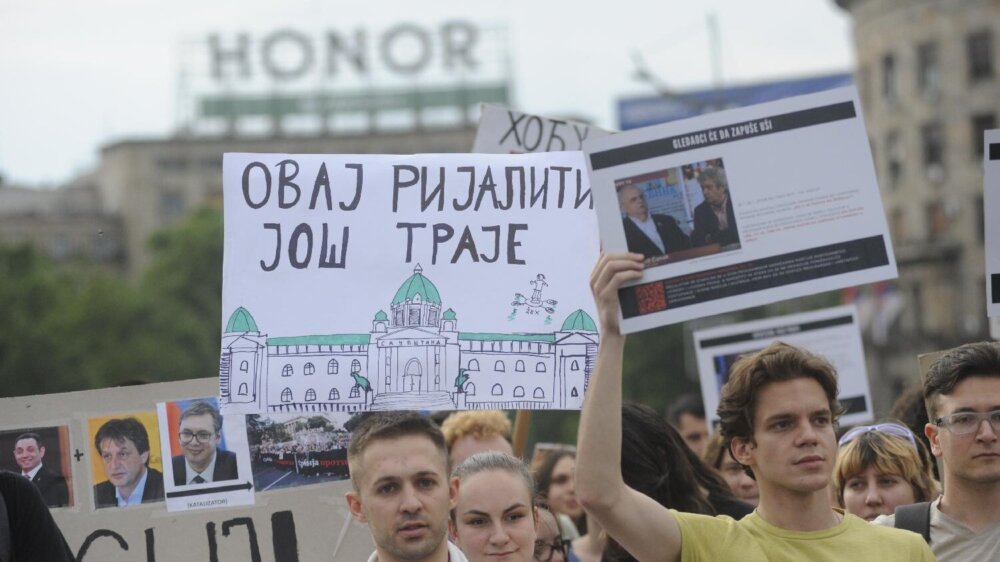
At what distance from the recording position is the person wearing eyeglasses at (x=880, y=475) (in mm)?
6488

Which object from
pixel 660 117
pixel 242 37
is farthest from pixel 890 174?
pixel 242 37

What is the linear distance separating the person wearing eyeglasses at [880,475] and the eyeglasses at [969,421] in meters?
1.07

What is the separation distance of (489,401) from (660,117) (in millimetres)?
57588

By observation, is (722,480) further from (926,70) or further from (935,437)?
(926,70)

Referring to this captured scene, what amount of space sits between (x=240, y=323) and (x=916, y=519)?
2389mm

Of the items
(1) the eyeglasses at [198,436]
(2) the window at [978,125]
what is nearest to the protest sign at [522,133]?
(1) the eyeglasses at [198,436]

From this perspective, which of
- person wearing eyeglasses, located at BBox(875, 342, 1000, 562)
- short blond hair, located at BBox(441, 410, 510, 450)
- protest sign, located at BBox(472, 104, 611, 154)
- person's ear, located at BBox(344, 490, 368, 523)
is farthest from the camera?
protest sign, located at BBox(472, 104, 611, 154)

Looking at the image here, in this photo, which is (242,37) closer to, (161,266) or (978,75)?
(161,266)

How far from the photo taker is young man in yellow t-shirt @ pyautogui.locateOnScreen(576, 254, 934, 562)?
4707 mm

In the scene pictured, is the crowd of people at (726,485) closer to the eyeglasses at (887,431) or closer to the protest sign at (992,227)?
the eyeglasses at (887,431)

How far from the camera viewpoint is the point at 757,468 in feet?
16.3

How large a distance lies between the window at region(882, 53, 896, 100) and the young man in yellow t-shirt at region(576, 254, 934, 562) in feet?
228

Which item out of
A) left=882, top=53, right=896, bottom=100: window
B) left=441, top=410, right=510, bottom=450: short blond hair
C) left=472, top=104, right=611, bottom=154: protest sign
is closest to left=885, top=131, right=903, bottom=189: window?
left=882, top=53, right=896, bottom=100: window

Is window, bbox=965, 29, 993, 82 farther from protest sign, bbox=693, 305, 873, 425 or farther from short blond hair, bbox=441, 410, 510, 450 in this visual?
short blond hair, bbox=441, 410, 510, 450
